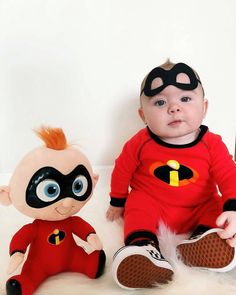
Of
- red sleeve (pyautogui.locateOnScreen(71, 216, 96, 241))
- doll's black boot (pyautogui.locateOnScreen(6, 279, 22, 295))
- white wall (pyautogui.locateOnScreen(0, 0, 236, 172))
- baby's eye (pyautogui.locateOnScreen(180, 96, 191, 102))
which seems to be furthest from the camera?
white wall (pyautogui.locateOnScreen(0, 0, 236, 172))

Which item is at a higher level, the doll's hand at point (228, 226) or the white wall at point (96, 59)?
the white wall at point (96, 59)

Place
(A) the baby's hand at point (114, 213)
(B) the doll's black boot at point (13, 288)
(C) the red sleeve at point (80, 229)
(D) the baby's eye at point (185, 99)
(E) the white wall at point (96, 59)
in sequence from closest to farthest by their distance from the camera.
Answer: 1. (B) the doll's black boot at point (13, 288)
2. (C) the red sleeve at point (80, 229)
3. (D) the baby's eye at point (185, 99)
4. (A) the baby's hand at point (114, 213)
5. (E) the white wall at point (96, 59)

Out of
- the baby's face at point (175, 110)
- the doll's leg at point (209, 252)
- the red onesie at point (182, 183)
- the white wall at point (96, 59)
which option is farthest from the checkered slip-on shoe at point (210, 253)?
the white wall at point (96, 59)

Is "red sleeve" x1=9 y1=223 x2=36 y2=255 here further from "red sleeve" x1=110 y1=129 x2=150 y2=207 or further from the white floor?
"red sleeve" x1=110 y1=129 x2=150 y2=207

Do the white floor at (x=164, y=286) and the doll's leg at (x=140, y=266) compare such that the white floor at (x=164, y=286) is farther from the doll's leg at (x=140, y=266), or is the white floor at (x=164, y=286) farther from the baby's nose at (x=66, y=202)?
the baby's nose at (x=66, y=202)

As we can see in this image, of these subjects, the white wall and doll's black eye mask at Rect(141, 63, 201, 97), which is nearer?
doll's black eye mask at Rect(141, 63, 201, 97)

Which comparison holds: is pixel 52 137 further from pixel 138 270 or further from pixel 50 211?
pixel 138 270

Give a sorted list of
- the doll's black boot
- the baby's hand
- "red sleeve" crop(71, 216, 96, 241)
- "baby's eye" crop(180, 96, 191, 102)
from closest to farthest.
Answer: the doll's black boot → "red sleeve" crop(71, 216, 96, 241) → "baby's eye" crop(180, 96, 191, 102) → the baby's hand

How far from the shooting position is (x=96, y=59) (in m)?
1.14

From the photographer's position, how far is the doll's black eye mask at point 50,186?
0.65 meters

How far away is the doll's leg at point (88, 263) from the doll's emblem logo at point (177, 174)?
247 millimetres

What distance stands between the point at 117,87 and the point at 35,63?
25 cm

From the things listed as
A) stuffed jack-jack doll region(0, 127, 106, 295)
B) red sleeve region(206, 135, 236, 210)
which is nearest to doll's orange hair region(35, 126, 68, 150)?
stuffed jack-jack doll region(0, 127, 106, 295)

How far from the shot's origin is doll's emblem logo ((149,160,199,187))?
2.83ft
